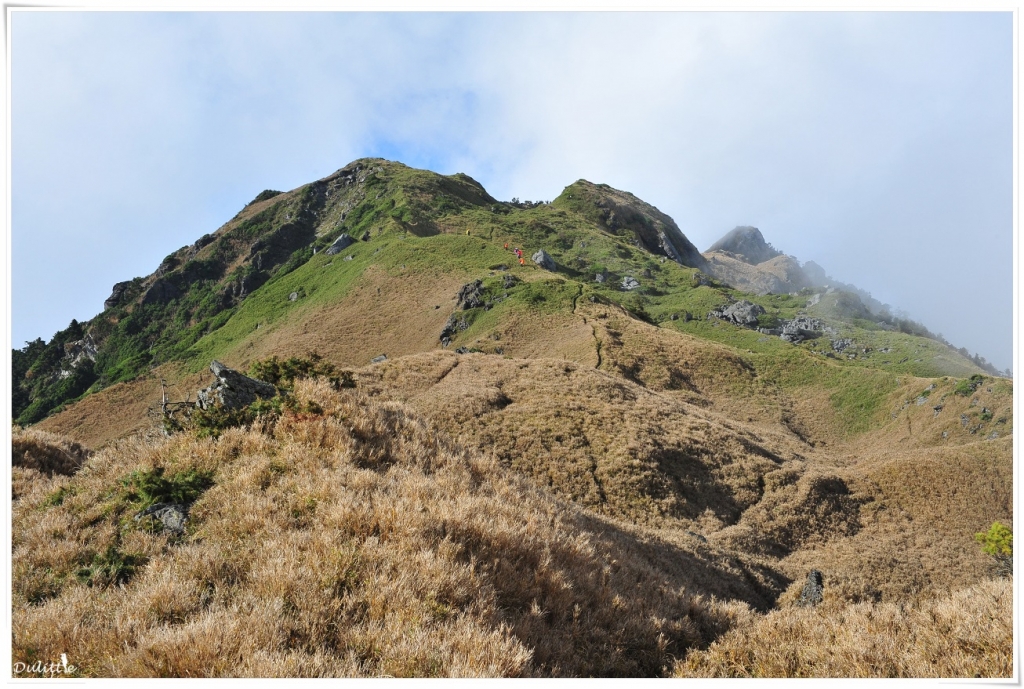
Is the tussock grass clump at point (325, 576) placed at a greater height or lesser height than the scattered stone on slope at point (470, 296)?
lesser

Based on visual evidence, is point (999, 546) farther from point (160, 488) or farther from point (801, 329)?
point (801, 329)

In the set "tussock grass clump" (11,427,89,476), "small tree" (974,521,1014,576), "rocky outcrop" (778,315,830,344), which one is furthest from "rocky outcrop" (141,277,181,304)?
"small tree" (974,521,1014,576)

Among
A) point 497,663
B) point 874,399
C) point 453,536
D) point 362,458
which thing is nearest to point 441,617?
point 497,663

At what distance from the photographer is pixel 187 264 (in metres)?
122

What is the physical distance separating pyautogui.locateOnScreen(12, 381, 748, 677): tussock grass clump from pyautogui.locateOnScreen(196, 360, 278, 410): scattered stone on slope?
110 centimetres

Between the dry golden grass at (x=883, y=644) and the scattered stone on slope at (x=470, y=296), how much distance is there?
63391mm

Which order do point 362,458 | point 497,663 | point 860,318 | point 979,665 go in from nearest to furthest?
1. point 497,663
2. point 979,665
3. point 362,458
4. point 860,318

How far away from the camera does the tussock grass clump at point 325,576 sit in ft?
14.5

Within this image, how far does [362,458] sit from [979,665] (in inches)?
337

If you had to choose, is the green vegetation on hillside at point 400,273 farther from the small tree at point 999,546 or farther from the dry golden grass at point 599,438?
the small tree at point 999,546

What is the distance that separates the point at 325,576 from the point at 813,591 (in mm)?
13101

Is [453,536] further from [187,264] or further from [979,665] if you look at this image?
[187,264]

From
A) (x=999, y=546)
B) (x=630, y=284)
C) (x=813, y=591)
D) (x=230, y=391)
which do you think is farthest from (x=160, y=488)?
(x=630, y=284)

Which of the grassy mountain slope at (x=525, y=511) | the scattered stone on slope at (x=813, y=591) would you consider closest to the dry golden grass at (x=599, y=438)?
the grassy mountain slope at (x=525, y=511)
